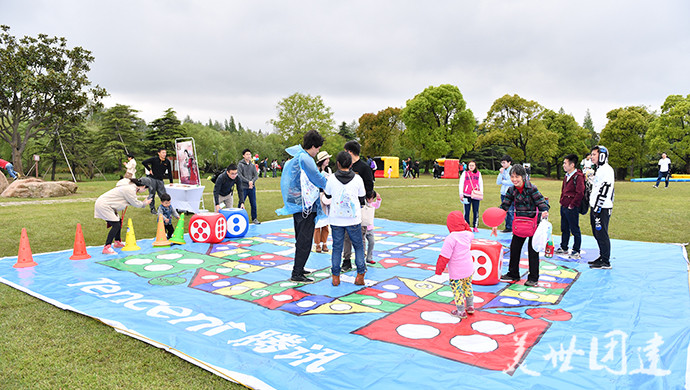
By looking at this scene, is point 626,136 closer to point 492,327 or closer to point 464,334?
point 492,327

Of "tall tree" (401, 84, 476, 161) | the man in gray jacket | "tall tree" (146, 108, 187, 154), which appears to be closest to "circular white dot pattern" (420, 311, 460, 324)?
the man in gray jacket

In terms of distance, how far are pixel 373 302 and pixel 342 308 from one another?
A: 0.45 metres

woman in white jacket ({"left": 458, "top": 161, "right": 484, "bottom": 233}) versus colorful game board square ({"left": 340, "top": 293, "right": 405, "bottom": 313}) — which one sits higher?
woman in white jacket ({"left": 458, "top": 161, "right": 484, "bottom": 233})

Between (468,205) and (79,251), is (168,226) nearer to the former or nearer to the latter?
(79,251)

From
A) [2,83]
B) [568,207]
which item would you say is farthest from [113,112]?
[568,207]

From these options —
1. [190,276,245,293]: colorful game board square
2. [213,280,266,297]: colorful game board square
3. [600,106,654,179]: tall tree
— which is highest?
[600,106,654,179]: tall tree

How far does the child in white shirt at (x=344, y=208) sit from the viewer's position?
5660 millimetres

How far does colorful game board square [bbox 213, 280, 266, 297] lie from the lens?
215 inches

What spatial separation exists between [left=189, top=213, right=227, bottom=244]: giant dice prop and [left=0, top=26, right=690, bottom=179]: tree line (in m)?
23.5

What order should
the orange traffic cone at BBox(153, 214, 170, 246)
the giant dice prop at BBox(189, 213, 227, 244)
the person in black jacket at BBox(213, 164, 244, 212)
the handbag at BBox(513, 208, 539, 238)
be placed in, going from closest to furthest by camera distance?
the handbag at BBox(513, 208, 539, 238) → the orange traffic cone at BBox(153, 214, 170, 246) → the giant dice prop at BBox(189, 213, 227, 244) → the person in black jacket at BBox(213, 164, 244, 212)

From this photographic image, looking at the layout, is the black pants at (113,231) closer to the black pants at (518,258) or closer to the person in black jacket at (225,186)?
the person in black jacket at (225,186)

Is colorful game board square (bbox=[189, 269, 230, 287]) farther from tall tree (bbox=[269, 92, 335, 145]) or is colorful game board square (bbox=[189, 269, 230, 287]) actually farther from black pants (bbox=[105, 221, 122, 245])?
tall tree (bbox=[269, 92, 335, 145])

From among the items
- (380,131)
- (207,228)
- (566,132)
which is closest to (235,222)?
(207,228)

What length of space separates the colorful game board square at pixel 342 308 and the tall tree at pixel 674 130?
4456cm
